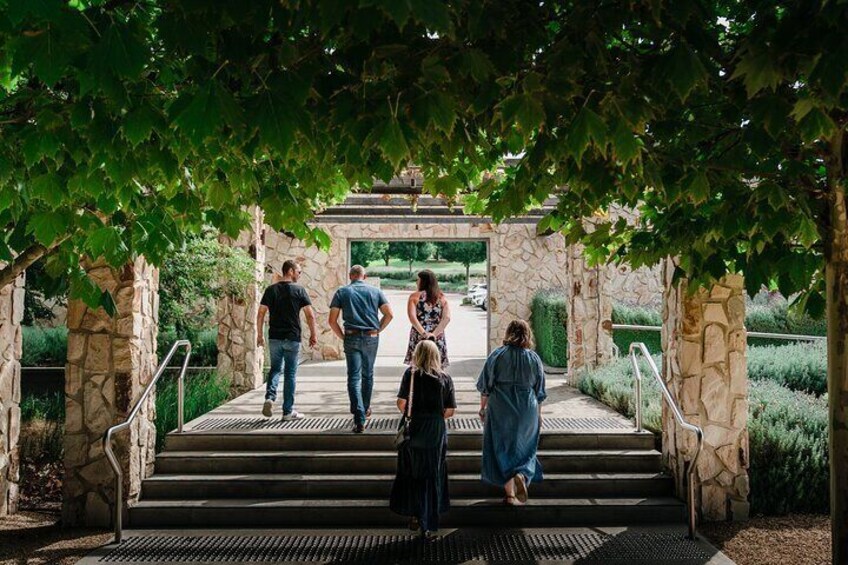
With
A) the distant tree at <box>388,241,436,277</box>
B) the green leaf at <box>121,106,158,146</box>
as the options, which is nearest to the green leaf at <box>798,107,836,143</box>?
the green leaf at <box>121,106,158,146</box>

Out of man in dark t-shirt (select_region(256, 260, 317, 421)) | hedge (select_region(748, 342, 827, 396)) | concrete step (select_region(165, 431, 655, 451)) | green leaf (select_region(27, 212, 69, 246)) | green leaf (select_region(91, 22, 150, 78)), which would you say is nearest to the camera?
green leaf (select_region(91, 22, 150, 78))

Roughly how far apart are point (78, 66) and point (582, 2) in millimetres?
1838

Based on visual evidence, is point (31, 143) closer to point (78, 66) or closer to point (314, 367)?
point (78, 66)

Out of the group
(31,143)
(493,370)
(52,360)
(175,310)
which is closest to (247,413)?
(175,310)

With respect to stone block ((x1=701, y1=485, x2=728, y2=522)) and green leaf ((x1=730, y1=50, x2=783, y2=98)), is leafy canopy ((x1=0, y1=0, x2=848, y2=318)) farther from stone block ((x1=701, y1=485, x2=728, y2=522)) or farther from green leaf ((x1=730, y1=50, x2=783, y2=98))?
stone block ((x1=701, y1=485, x2=728, y2=522))

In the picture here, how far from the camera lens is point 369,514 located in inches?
223

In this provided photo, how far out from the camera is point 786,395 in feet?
24.7

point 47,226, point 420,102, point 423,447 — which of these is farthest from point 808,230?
point 47,226

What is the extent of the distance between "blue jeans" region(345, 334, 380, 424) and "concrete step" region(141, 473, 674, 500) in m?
0.79

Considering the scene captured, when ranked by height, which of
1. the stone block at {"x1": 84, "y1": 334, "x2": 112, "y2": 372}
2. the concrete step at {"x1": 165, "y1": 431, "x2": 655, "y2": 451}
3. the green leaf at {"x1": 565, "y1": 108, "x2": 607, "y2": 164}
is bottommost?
the concrete step at {"x1": 165, "y1": 431, "x2": 655, "y2": 451}

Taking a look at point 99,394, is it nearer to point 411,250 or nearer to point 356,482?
point 356,482

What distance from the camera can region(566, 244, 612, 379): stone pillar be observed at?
10375 millimetres

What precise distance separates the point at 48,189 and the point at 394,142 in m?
1.68

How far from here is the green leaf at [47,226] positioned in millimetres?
2855
